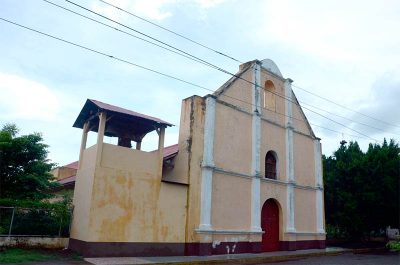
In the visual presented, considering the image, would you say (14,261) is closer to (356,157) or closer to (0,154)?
(0,154)

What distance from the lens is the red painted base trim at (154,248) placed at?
41.7 feet

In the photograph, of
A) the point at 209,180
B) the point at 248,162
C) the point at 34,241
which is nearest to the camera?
the point at 34,241

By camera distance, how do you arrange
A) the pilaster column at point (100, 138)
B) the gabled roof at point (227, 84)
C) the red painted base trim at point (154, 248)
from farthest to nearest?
the gabled roof at point (227, 84), the pilaster column at point (100, 138), the red painted base trim at point (154, 248)

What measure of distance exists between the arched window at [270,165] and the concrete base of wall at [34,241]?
410 inches

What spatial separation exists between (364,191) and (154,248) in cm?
1569

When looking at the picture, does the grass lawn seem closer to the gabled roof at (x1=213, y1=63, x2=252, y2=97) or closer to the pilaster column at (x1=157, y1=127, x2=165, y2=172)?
the pilaster column at (x1=157, y1=127, x2=165, y2=172)

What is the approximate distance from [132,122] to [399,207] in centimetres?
1890

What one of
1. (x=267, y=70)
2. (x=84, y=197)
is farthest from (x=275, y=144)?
(x=84, y=197)

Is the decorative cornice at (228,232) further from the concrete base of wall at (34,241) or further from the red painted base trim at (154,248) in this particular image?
the concrete base of wall at (34,241)

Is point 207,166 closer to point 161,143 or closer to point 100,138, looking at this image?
point 161,143

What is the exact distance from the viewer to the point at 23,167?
17281 mm

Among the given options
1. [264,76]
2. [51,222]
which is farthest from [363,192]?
[51,222]

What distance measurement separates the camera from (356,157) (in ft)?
81.3

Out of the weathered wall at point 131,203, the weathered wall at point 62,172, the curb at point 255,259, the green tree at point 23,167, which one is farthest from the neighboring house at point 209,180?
the weathered wall at point 62,172
